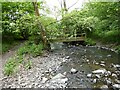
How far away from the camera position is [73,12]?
309 inches

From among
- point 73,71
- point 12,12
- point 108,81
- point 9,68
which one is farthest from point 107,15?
point 12,12

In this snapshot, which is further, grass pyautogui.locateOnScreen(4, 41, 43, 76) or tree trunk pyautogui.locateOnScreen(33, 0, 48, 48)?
tree trunk pyautogui.locateOnScreen(33, 0, 48, 48)

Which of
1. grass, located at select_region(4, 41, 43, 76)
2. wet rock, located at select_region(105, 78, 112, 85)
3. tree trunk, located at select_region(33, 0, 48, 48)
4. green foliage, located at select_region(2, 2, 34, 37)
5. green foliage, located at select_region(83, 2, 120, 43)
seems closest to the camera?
wet rock, located at select_region(105, 78, 112, 85)

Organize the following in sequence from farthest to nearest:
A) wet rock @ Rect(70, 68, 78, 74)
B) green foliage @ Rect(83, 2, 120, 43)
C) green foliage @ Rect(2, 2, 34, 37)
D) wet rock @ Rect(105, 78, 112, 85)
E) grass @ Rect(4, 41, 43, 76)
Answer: green foliage @ Rect(2, 2, 34, 37) → green foliage @ Rect(83, 2, 120, 43) → grass @ Rect(4, 41, 43, 76) → wet rock @ Rect(70, 68, 78, 74) → wet rock @ Rect(105, 78, 112, 85)

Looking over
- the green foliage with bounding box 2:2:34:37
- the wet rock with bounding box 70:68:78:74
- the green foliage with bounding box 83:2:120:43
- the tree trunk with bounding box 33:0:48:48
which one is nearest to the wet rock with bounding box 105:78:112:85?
the wet rock with bounding box 70:68:78:74

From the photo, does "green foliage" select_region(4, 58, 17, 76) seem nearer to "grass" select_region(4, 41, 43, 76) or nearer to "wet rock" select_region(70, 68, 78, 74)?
"grass" select_region(4, 41, 43, 76)

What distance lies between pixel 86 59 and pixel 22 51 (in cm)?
298

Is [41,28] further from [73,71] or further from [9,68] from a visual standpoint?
[73,71]

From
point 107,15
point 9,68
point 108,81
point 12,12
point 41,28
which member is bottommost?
point 108,81

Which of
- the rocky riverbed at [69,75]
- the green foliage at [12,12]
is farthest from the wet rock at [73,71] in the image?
the green foliage at [12,12]

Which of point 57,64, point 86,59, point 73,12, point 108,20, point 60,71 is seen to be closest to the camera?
point 60,71

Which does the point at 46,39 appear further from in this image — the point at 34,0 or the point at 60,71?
the point at 60,71

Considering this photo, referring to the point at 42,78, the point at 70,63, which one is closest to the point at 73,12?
the point at 70,63

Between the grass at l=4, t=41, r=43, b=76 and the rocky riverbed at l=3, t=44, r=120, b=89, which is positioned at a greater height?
the grass at l=4, t=41, r=43, b=76
